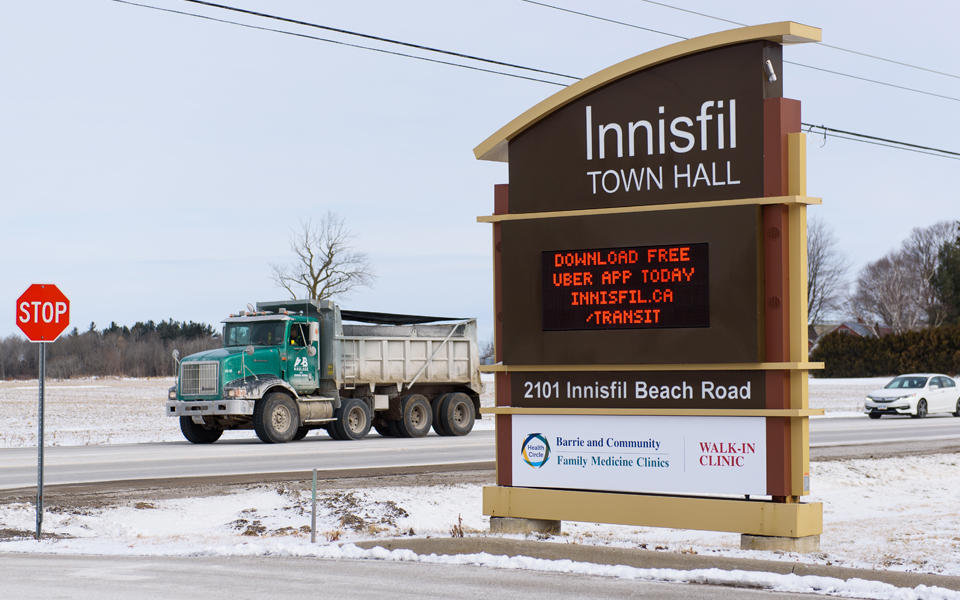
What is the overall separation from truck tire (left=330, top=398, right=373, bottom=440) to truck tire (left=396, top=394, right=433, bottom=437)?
1077mm

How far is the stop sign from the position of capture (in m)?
12.7

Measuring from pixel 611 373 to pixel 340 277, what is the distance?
158 ft

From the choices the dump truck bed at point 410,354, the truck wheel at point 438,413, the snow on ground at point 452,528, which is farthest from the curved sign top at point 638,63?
the truck wheel at point 438,413

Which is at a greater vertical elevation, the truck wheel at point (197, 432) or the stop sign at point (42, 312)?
the stop sign at point (42, 312)

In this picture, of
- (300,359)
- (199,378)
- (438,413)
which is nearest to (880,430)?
(438,413)

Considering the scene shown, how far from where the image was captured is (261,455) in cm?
2209

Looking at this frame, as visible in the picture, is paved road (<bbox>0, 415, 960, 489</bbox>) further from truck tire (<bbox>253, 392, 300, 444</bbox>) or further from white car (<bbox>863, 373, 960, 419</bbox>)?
white car (<bbox>863, 373, 960, 419</bbox>)

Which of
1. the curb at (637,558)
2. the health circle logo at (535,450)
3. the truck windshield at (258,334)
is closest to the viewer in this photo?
the curb at (637,558)

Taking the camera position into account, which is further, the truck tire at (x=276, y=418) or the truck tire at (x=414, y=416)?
the truck tire at (x=414, y=416)

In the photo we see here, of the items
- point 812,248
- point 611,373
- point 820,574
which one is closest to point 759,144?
point 611,373

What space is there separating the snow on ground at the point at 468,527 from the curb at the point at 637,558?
0.37 meters

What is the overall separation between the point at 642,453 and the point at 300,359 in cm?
1743

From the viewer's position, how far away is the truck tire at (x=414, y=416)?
28703 mm

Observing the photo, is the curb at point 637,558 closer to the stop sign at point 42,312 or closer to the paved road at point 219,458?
the stop sign at point 42,312
